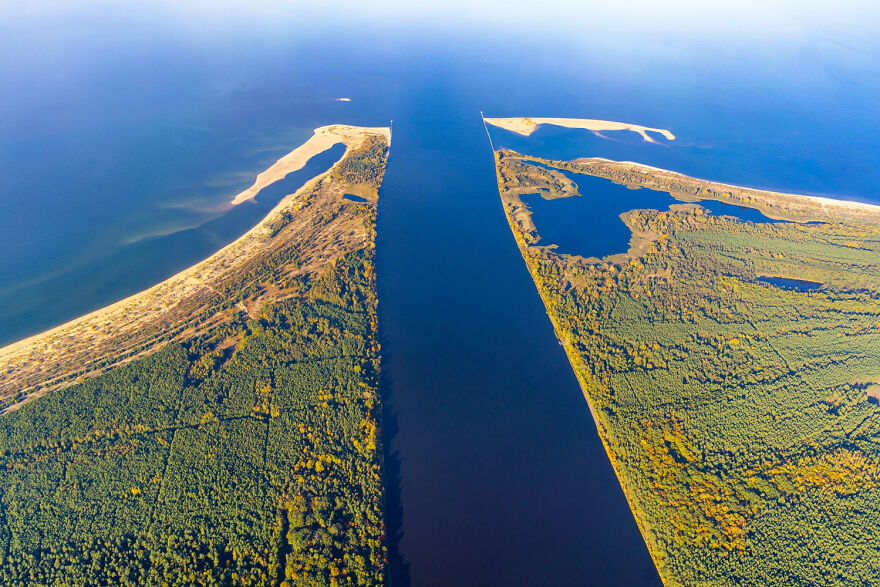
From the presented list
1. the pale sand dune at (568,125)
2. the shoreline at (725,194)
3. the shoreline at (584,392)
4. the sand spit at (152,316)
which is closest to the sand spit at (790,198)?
the shoreline at (725,194)

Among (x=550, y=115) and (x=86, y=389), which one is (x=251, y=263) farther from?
(x=550, y=115)

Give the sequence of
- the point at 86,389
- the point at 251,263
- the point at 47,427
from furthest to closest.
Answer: the point at 251,263
the point at 86,389
the point at 47,427

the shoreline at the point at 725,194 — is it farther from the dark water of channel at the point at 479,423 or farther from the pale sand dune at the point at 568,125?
the dark water of channel at the point at 479,423

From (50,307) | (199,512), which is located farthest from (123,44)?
(199,512)

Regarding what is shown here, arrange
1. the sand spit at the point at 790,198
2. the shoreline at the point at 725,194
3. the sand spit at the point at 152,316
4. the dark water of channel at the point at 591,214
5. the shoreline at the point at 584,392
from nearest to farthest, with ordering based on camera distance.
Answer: the shoreline at the point at 584,392 < the sand spit at the point at 152,316 < the dark water of channel at the point at 591,214 < the shoreline at the point at 725,194 < the sand spit at the point at 790,198

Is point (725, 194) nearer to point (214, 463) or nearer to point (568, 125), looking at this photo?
point (568, 125)

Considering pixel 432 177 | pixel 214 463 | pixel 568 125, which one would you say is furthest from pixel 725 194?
pixel 214 463

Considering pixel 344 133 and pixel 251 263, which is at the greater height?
pixel 344 133
